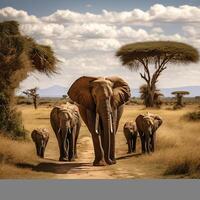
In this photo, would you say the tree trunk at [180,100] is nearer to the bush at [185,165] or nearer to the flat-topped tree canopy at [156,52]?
the flat-topped tree canopy at [156,52]

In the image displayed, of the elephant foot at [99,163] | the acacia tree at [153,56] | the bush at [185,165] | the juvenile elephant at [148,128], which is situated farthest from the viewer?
the juvenile elephant at [148,128]

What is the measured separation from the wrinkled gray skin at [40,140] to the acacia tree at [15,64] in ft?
0.61

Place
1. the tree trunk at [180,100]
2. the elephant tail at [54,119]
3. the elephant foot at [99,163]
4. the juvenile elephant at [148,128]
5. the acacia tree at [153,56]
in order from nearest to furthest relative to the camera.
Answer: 1. the elephant foot at [99,163]
2. the acacia tree at [153,56]
3. the tree trunk at [180,100]
4. the juvenile elephant at [148,128]
5. the elephant tail at [54,119]

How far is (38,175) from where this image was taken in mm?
7574

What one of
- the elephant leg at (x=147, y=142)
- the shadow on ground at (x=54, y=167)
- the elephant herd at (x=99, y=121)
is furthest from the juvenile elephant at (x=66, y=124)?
the elephant leg at (x=147, y=142)

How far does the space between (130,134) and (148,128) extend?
1.36 feet

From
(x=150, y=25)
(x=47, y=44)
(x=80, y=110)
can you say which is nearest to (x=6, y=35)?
(x=47, y=44)

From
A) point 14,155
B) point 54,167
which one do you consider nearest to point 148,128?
point 54,167

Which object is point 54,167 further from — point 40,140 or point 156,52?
point 156,52

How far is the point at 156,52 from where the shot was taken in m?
7.95

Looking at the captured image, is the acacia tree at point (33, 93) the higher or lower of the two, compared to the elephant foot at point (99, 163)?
higher

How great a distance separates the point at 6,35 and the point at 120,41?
154 centimetres

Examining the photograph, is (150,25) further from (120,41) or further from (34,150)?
(34,150)

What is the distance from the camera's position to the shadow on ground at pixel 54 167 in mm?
7708
